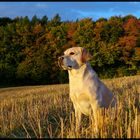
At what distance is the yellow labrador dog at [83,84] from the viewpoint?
844cm

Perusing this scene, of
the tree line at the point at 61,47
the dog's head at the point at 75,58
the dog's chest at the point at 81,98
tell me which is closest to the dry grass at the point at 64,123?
the dog's chest at the point at 81,98

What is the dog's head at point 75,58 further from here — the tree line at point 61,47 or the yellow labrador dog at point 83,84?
the tree line at point 61,47

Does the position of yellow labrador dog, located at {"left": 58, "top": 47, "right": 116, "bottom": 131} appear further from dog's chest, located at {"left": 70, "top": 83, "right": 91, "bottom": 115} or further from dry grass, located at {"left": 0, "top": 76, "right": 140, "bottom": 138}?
dry grass, located at {"left": 0, "top": 76, "right": 140, "bottom": 138}

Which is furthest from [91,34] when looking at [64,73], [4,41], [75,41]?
[4,41]

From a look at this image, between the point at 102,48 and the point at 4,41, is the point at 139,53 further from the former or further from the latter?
the point at 4,41

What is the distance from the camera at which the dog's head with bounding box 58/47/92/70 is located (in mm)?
8562

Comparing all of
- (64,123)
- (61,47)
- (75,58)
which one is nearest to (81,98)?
(64,123)

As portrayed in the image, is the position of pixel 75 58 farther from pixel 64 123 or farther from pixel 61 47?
pixel 61 47

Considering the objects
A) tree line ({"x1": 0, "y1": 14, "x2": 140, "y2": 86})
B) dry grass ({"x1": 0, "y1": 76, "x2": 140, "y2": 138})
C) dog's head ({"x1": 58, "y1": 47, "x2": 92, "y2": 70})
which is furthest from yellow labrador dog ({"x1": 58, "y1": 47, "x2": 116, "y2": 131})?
tree line ({"x1": 0, "y1": 14, "x2": 140, "y2": 86})

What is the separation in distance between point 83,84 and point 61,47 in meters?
49.4

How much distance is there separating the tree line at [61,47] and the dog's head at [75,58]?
42.6 m

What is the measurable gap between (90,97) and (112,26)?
4862 cm

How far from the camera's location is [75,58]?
28.3ft

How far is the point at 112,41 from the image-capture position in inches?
2174
